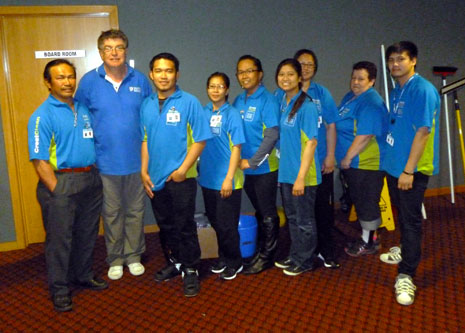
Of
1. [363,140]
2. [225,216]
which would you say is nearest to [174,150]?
[225,216]

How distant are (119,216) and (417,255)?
1921 mm

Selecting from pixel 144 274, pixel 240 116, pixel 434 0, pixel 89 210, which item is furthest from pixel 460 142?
pixel 89 210

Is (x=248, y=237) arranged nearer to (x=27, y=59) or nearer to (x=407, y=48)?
(x=407, y=48)

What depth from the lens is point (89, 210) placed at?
2285 millimetres

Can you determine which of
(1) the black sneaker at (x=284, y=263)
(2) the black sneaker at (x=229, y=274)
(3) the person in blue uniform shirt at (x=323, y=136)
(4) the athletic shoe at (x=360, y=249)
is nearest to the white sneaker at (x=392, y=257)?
(4) the athletic shoe at (x=360, y=249)

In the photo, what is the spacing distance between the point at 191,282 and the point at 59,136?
1187mm

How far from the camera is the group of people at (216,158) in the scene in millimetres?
2062

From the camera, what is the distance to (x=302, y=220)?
234 cm

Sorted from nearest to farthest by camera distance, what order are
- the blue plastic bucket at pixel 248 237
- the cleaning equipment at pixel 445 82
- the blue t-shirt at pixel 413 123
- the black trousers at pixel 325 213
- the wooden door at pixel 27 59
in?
the blue t-shirt at pixel 413 123 → the black trousers at pixel 325 213 → the blue plastic bucket at pixel 248 237 → the wooden door at pixel 27 59 → the cleaning equipment at pixel 445 82

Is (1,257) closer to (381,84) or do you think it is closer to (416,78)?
(416,78)

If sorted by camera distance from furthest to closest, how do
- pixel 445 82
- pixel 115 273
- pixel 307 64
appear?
pixel 445 82, pixel 115 273, pixel 307 64

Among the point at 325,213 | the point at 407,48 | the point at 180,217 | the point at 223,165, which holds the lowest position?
the point at 325,213

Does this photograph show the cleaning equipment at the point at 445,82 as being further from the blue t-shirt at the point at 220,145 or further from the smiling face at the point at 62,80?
the smiling face at the point at 62,80

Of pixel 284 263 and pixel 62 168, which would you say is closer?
pixel 62 168
